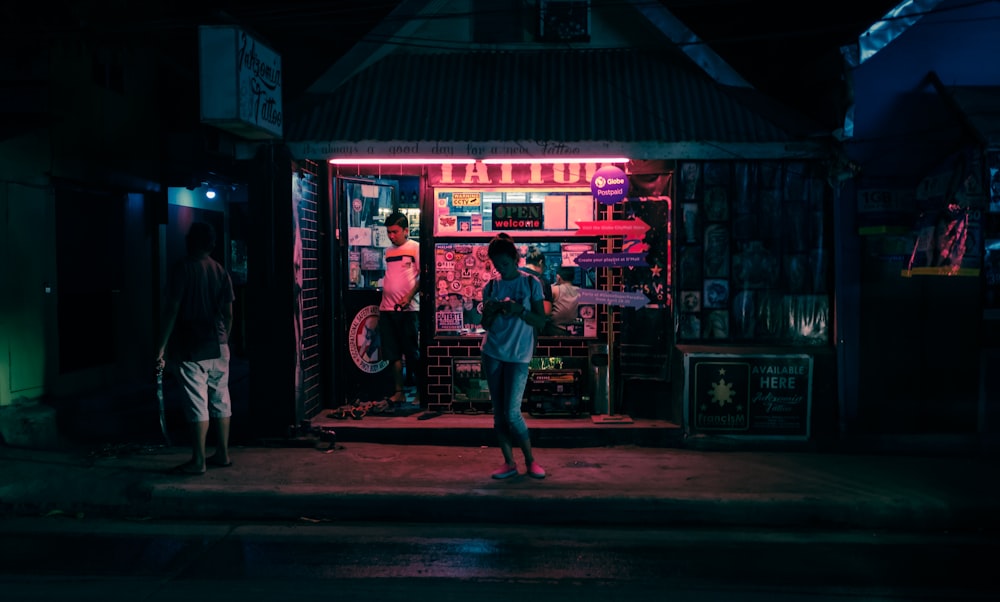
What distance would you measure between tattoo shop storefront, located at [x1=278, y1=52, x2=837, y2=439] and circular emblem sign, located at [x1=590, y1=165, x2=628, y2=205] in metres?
0.02

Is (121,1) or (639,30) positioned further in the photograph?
(121,1)

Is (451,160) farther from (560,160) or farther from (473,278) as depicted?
(473,278)

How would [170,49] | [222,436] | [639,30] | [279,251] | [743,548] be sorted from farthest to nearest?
[170,49] → [639,30] → [279,251] → [222,436] → [743,548]

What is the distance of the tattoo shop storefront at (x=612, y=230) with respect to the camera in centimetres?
824

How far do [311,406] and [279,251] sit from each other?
178 centimetres

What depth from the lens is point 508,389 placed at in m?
6.94

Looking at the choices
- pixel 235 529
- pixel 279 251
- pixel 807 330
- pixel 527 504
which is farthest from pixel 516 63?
pixel 235 529

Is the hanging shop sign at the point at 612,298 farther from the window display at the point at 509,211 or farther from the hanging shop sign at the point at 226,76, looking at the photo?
the hanging shop sign at the point at 226,76

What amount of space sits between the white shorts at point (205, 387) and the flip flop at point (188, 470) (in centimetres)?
40

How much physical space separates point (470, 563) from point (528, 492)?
4.46 ft

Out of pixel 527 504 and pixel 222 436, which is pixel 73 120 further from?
pixel 527 504

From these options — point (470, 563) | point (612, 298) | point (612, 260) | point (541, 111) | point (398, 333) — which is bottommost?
point (470, 563)

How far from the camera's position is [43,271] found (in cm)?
909

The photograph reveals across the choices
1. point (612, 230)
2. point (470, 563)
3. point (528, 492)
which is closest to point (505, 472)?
point (528, 492)
